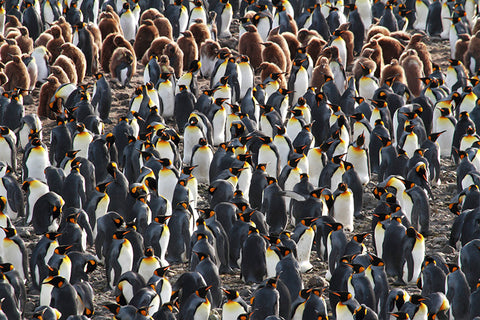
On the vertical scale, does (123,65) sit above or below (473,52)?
below

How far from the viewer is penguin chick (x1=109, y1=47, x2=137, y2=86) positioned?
46.6 feet

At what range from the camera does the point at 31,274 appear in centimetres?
877

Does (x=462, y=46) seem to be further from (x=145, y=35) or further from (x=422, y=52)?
(x=145, y=35)

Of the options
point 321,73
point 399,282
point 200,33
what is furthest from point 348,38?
point 399,282

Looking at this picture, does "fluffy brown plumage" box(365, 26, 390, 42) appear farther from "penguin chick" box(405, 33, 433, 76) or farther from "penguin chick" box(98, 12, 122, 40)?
"penguin chick" box(98, 12, 122, 40)

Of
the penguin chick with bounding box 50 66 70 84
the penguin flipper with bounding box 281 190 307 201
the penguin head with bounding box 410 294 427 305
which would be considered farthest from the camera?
the penguin chick with bounding box 50 66 70 84

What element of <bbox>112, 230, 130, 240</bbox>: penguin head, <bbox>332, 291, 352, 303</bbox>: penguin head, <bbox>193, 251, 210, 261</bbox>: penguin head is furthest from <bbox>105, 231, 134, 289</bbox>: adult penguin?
<bbox>332, 291, 352, 303</bbox>: penguin head

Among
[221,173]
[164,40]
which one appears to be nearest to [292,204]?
[221,173]

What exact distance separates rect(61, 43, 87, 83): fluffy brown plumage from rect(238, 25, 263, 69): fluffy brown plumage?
8.60ft

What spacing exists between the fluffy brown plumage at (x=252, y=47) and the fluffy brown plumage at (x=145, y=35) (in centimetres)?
159

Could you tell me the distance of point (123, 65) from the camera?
14219mm

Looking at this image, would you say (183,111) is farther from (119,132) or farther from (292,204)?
(292,204)

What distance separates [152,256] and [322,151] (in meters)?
3.26

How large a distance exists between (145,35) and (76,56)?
5.10 feet
